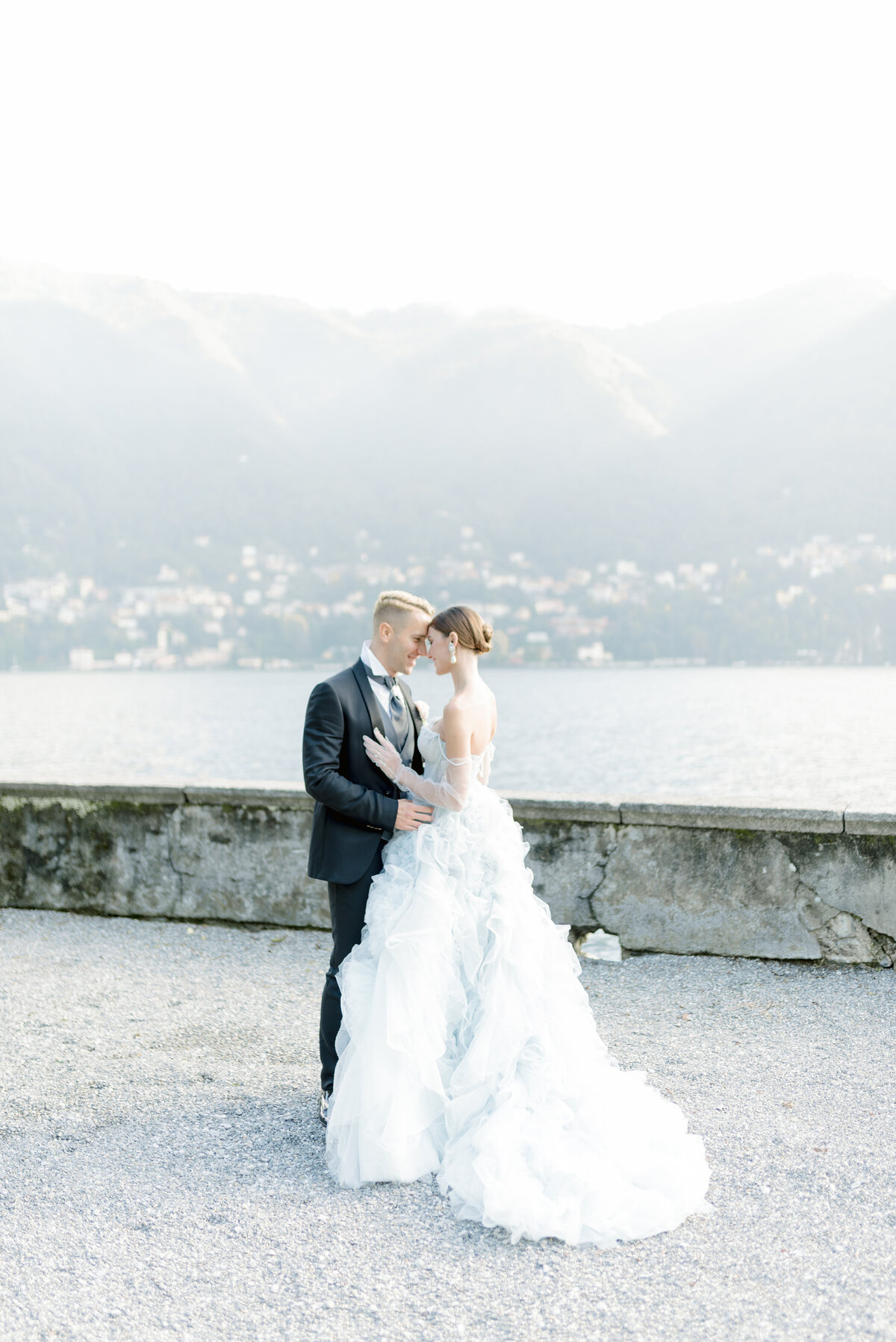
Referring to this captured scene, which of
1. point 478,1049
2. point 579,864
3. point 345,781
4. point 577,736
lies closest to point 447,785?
point 345,781

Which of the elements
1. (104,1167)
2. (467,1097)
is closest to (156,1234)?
(104,1167)

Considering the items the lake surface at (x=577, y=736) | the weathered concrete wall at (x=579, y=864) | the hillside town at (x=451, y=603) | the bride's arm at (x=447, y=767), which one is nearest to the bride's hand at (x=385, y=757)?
the bride's arm at (x=447, y=767)

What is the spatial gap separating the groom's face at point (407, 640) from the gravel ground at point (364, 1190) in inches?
67.2

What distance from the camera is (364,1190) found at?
3.18 meters

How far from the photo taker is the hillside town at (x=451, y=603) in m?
108

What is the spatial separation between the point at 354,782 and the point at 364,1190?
133 cm

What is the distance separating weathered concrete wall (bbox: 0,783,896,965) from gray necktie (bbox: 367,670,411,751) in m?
A: 2.09

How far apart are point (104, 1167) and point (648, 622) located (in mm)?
114627

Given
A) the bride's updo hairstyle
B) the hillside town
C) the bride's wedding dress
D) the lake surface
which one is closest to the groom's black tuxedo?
the bride's wedding dress

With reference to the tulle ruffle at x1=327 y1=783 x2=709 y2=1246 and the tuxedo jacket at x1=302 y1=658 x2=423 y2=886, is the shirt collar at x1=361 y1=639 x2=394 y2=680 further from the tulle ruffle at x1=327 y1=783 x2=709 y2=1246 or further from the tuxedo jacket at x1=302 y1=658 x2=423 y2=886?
the tulle ruffle at x1=327 y1=783 x2=709 y2=1246

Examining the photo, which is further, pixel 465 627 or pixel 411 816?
pixel 411 816

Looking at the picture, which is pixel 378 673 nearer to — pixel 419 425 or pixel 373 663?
pixel 373 663

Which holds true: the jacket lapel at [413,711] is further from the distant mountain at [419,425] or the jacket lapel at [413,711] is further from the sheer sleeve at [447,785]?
the distant mountain at [419,425]

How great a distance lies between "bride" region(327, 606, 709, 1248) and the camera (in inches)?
117
